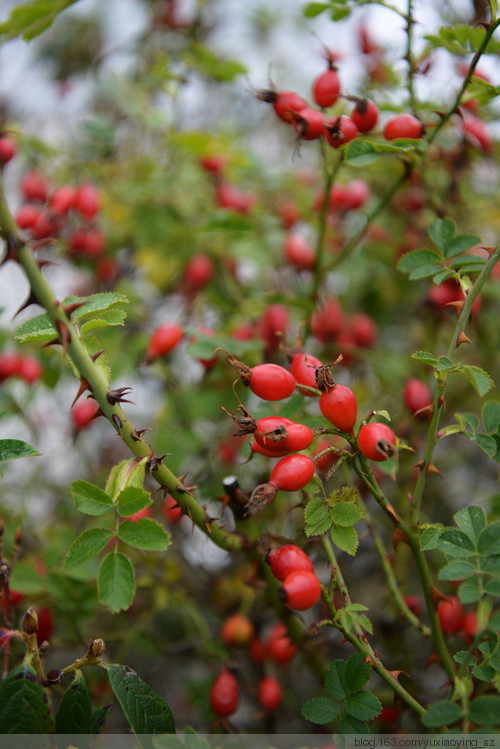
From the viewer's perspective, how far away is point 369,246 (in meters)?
1.84

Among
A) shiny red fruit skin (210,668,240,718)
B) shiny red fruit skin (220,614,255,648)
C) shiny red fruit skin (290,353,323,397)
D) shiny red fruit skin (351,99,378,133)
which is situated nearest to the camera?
shiny red fruit skin (290,353,323,397)

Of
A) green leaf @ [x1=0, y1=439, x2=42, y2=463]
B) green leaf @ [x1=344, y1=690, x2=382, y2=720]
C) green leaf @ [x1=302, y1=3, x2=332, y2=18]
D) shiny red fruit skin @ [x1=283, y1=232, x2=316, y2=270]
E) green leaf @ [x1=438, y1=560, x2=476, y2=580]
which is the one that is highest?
green leaf @ [x1=302, y1=3, x2=332, y2=18]

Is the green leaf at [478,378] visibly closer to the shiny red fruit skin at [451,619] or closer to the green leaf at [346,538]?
the green leaf at [346,538]

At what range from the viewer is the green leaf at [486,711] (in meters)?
0.60

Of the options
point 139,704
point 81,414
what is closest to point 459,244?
point 139,704

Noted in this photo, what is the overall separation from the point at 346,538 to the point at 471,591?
0.51ft

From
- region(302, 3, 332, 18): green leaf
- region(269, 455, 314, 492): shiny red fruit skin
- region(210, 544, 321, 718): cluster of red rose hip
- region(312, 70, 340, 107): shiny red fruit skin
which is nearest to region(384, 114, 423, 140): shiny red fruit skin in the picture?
region(312, 70, 340, 107): shiny red fruit skin

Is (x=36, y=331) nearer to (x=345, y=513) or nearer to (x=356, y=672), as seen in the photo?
(x=345, y=513)

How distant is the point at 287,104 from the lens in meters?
1.00

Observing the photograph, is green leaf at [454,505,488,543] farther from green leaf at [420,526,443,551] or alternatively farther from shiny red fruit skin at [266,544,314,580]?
shiny red fruit skin at [266,544,314,580]

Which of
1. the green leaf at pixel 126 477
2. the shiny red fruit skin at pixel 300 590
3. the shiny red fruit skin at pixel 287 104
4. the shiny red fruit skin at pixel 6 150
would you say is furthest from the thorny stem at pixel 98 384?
the shiny red fruit skin at pixel 6 150

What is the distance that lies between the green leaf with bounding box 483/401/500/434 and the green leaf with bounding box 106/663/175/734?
59 centimetres

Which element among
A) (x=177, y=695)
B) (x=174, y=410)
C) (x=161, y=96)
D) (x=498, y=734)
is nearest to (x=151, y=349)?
(x=174, y=410)

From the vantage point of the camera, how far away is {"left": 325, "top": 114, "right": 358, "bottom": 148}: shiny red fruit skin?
0.92 m
